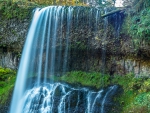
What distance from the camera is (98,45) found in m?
11.0

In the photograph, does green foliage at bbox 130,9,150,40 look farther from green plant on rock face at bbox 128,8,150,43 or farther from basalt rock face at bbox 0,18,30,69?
basalt rock face at bbox 0,18,30,69

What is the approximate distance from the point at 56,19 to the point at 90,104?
15.4 ft

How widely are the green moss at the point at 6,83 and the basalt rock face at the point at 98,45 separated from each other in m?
0.99

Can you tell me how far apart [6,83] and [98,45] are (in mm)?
4836

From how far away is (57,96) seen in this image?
931 centimetres

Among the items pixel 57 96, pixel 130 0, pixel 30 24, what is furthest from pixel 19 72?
pixel 130 0

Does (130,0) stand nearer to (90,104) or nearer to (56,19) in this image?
(56,19)

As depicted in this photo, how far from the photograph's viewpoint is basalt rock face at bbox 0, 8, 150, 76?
10.4m

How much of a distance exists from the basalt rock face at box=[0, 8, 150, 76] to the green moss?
99 cm

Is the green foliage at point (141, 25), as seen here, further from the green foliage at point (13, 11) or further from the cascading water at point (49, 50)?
the green foliage at point (13, 11)

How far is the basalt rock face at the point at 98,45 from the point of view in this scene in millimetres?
10352

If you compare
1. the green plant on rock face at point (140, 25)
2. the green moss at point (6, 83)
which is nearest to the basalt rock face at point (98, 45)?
the green plant on rock face at point (140, 25)

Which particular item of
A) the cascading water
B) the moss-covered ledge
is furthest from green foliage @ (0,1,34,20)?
the moss-covered ledge

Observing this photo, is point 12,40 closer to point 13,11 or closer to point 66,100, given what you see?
point 13,11
